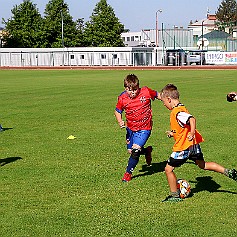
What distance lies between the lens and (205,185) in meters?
8.47

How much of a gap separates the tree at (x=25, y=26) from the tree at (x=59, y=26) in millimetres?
1512

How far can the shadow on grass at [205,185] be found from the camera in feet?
26.8

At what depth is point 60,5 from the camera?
9612 cm

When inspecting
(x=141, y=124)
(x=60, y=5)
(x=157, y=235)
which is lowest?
(x=157, y=235)

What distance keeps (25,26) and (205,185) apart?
87868mm

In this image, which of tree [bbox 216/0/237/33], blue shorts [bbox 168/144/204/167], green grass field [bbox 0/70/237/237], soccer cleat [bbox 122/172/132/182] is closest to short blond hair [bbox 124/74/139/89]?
soccer cleat [bbox 122/172/132/182]

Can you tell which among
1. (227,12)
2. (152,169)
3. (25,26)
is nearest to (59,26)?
(25,26)

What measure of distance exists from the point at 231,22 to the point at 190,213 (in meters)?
156

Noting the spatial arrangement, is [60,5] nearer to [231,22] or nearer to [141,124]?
[231,22]

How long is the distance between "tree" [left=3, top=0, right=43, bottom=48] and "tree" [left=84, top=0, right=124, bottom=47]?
28.5 feet

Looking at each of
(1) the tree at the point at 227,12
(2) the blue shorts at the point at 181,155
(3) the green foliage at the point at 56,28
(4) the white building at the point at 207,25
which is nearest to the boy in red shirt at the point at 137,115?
(2) the blue shorts at the point at 181,155

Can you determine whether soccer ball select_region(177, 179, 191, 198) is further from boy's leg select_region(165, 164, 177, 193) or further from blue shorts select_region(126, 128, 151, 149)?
blue shorts select_region(126, 128, 151, 149)

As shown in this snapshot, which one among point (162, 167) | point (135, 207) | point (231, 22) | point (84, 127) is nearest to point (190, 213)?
point (135, 207)

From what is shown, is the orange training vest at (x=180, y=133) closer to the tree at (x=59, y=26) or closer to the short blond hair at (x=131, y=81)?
the short blond hair at (x=131, y=81)
